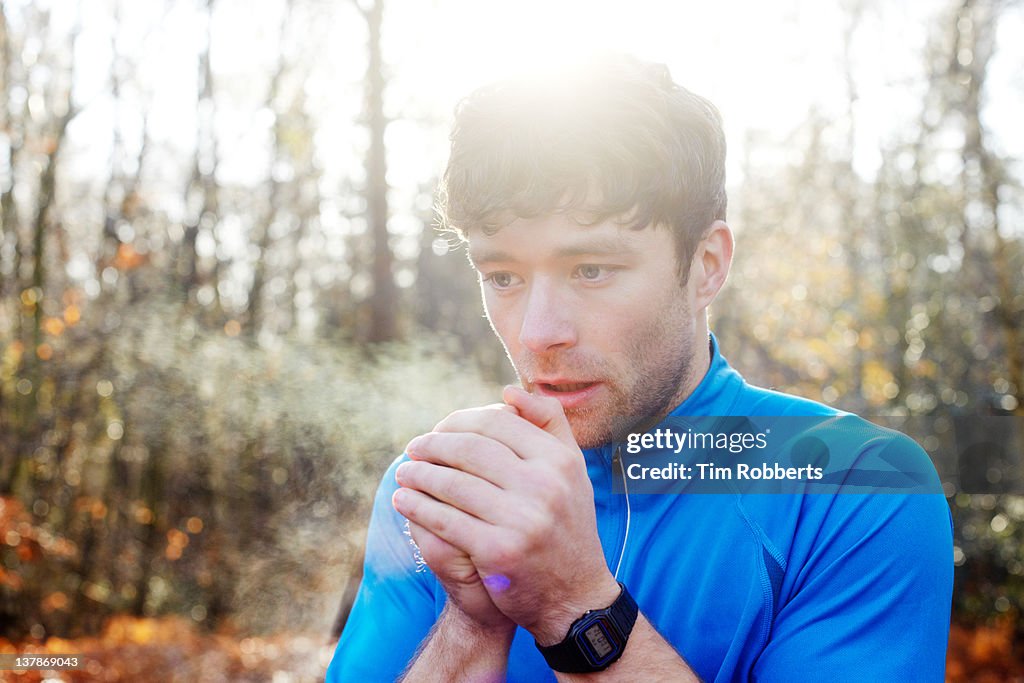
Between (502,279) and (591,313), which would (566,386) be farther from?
(502,279)

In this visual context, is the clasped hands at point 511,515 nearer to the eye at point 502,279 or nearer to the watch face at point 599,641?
the watch face at point 599,641

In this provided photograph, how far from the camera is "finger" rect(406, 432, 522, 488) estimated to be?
1319 mm

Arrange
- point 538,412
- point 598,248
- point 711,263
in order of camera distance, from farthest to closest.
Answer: point 711,263 → point 598,248 → point 538,412

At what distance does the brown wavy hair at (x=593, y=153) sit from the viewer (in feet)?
5.90

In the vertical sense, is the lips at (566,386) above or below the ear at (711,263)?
below

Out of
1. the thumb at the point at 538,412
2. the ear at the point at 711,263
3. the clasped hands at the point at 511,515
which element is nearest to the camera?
the clasped hands at the point at 511,515

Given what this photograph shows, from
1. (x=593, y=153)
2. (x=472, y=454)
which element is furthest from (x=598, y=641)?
(x=593, y=153)

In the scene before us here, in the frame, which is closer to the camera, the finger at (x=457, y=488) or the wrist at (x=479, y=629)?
the finger at (x=457, y=488)

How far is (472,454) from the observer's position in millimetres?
1339

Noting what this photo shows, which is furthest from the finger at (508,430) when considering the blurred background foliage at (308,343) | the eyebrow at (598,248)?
the blurred background foliage at (308,343)

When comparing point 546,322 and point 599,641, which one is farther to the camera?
point 546,322

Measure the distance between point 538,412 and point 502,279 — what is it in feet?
1.74

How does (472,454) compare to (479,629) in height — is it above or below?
above

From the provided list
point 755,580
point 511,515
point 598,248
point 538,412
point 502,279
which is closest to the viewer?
point 511,515
